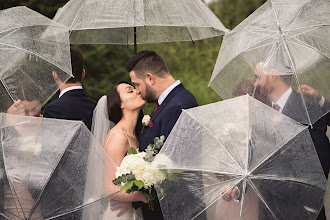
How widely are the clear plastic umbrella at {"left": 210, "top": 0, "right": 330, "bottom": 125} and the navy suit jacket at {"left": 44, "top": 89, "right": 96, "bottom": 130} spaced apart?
140cm

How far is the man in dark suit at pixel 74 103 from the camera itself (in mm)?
5258

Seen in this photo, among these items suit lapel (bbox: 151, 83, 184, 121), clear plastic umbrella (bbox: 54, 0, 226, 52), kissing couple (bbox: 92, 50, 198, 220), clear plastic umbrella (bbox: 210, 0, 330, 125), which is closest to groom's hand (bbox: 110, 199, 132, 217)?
kissing couple (bbox: 92, 50, 198, 220)

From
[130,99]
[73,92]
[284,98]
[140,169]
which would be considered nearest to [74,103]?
[73,92]

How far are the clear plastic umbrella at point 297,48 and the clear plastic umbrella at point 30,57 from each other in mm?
1422

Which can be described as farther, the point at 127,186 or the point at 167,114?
the point at 167,114

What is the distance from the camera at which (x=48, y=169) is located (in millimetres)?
3799

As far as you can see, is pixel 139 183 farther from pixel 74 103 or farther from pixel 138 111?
pixel 74 103

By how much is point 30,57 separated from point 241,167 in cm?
198

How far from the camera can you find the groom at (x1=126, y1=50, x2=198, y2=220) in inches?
188

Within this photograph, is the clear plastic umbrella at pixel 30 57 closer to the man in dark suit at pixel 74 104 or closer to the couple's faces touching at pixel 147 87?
the man in dark suit at pixel 74 104

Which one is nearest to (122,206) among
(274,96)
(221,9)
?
(274,96)

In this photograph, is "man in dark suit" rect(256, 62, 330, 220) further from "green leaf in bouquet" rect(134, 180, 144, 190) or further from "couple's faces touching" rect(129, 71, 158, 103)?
"green leaf in bouquet" rect(134, 180, 144, 190)

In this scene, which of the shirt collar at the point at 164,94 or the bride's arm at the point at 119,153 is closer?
the bride's arm at the point at 119,153

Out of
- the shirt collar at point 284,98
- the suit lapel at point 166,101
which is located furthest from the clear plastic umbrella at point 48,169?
the shirt collar at point 284,98
